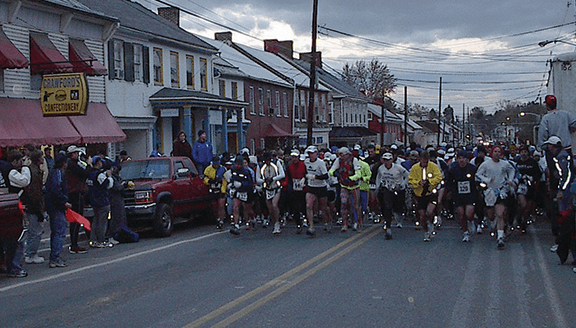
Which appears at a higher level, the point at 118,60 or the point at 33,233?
the point at 118,60

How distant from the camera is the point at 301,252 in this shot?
12602 mm

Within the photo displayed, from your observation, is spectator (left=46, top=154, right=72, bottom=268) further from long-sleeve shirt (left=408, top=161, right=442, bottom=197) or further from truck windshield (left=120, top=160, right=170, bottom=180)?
long-sleeve shirt (left=408, top=161, right=442, bottom=197)

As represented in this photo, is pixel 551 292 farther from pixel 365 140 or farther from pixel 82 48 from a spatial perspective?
pixel 365 140

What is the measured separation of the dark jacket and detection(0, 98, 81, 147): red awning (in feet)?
29.1

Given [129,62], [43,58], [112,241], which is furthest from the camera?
[129,62]

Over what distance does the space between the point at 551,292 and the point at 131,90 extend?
881 inches

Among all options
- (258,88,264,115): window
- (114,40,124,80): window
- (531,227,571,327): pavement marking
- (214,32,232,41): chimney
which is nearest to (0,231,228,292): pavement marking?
(531,227,571,327): pavement marking

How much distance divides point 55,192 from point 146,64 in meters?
18.5

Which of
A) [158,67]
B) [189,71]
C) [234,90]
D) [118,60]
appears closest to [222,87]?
[234,90]

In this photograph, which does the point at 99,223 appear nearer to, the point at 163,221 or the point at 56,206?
the point at 163,221

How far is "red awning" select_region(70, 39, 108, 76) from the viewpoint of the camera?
22.3m

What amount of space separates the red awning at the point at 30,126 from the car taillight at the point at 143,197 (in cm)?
682

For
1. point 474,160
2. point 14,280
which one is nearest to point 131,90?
point 474,160

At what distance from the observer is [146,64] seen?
2939 cm
